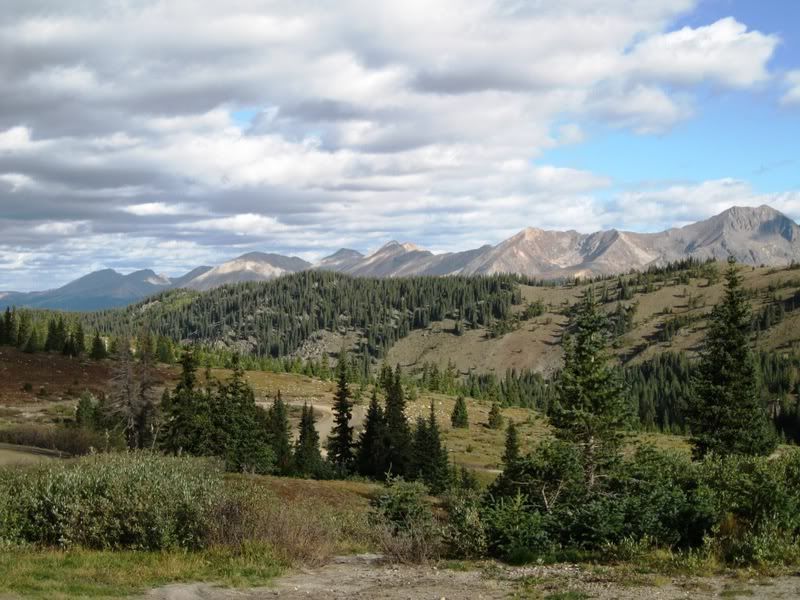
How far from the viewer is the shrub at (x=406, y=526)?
14.7 meters

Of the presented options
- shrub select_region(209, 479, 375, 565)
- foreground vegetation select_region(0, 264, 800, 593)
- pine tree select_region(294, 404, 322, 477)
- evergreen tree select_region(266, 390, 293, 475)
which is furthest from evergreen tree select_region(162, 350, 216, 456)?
shrub select_region(209, 479, 375, 565)

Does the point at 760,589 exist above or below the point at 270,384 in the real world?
above

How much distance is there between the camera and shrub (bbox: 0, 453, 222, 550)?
14977 millimetres

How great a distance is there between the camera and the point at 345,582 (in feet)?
42.4

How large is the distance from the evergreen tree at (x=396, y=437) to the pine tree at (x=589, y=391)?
110ft

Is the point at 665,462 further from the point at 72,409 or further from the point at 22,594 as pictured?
the point at 72,409

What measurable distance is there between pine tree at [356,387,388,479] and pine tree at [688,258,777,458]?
1326 inches

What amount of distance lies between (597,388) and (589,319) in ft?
10.9

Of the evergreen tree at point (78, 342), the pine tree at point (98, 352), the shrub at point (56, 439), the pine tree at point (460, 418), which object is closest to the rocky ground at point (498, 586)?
the shrub at point (56, 439)

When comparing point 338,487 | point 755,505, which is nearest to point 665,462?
point 755,505

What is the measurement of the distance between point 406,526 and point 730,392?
28.3 metres

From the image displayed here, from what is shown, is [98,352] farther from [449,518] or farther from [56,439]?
[449,518]

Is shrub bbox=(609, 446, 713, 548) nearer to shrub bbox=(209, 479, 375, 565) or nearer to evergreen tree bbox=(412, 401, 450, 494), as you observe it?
shrub bbox=(209, 479, 375, 565)

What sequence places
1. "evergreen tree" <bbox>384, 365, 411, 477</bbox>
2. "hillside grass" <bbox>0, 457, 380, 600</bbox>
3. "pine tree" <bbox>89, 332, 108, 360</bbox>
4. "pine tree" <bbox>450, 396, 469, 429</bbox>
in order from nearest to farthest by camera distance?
1. "hillside grass" <bbox>0, 457, 380, 600</bbox>
2. "evergreen tree" <bbox>384, 365, 411, 477</bbox>
3. "pine tree" <bbox>450, 396, 469, 429</bbox>
4. "pine tree" <bbox>89, 332, 108, 360</bbox>
